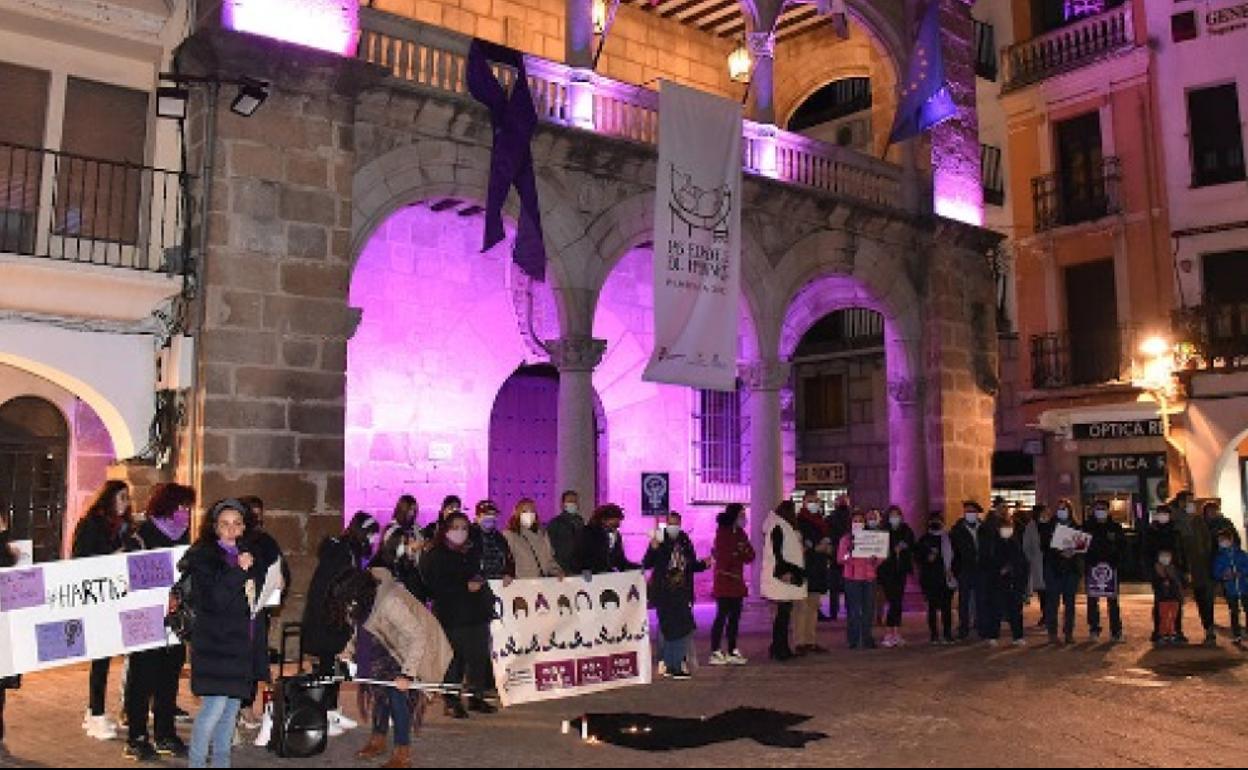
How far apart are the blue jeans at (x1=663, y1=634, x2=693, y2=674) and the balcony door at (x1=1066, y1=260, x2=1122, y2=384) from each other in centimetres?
1542

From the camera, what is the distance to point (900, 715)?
28.6 feet

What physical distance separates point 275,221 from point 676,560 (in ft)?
Answer: 17.4

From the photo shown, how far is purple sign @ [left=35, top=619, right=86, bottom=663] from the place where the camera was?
7.73m

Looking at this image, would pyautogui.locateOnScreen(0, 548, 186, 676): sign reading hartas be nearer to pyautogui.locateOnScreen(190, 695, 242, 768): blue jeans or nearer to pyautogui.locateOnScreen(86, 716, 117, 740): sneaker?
pyautogui.locateOnScreen(86, 716, 117, 740): sneaker

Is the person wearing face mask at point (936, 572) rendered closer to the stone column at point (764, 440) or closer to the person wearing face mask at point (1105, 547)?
the person wearing face mask at point (1105, 547)

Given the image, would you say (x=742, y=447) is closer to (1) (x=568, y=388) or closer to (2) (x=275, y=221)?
(1) (x=568, y=388)

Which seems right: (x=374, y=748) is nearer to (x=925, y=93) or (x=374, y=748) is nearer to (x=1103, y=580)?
(x=1103, y=580)

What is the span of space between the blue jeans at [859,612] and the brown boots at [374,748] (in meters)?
7.13

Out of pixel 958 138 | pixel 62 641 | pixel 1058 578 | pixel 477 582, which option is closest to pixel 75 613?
pixel 62 641

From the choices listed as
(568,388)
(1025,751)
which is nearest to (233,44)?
(568,388)

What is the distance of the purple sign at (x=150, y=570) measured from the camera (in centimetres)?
794

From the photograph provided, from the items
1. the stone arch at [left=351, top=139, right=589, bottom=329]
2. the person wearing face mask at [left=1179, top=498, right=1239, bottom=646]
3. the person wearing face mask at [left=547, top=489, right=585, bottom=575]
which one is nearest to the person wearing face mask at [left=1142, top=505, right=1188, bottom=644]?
the person wearing face mask at [left=1179, top=498, right=1239, bottom=646]

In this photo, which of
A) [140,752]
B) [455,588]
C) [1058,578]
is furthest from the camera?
[1058,578]

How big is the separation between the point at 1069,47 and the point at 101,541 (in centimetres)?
2270
